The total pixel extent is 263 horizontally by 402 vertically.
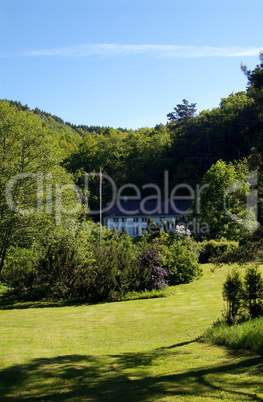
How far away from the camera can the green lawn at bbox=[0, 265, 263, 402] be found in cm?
598

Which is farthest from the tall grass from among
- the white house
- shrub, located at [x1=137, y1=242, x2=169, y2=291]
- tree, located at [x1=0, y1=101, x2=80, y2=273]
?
the white house

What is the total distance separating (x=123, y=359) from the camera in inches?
318

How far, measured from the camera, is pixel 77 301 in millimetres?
18266

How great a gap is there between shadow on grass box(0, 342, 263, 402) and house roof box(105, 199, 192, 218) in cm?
5892

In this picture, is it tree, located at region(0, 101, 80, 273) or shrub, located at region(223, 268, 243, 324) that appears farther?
tree, located at region(0, 101, 80, 273)

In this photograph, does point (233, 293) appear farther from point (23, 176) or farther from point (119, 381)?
point (23, 176)

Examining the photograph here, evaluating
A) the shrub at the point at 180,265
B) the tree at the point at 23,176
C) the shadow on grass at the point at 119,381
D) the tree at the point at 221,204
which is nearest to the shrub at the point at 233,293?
the shadow on grass at the point at 119,381

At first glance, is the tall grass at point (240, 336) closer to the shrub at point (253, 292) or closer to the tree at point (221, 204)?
the shrub at point (253, 292)

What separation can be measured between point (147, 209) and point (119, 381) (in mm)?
61761

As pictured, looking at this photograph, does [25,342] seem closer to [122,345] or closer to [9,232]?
[122,345]

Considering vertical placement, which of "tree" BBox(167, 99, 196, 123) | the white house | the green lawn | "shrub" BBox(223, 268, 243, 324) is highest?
"tree" BBox(167, 99, 196, 123)

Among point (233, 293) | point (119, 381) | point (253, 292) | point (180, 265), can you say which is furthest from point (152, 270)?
point (119, 381)

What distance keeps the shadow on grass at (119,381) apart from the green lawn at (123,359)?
0.6 inches

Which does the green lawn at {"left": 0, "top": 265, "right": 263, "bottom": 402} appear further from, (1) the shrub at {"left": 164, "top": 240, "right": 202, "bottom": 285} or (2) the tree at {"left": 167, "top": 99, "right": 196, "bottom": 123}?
(2) the tree at {"left": 167, "top": 99, "right": 196, "bottom": 123}
